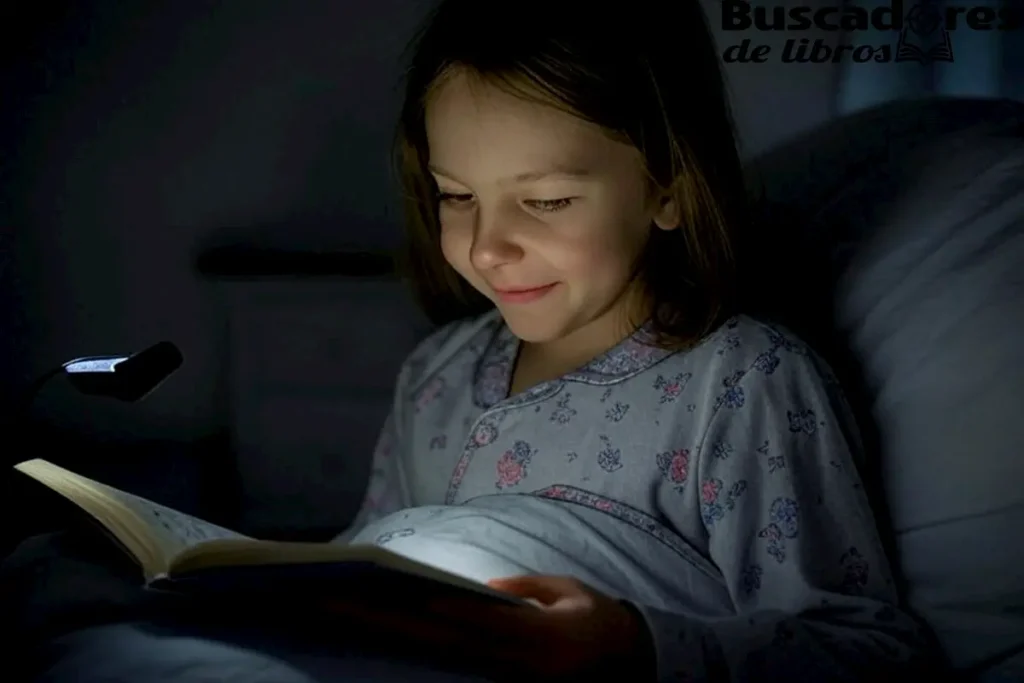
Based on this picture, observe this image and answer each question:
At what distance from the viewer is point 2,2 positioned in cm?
91

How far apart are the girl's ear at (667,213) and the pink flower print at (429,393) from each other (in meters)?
0.27

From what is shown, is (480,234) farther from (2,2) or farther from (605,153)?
(2,2)

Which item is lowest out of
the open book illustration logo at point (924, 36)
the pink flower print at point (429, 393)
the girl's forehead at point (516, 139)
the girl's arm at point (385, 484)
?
the girl's arm at point (385, 484)

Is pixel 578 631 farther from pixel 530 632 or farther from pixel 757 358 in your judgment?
pixel 757 358

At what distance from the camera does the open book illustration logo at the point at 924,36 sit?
90cm

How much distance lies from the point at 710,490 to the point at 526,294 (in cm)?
20

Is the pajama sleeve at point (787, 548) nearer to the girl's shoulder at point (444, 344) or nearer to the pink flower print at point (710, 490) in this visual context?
the pink flower print at point (710, 490)

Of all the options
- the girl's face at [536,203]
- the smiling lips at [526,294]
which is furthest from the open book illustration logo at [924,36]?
the smiling lips at [526,294]

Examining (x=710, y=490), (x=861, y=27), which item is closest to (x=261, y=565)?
(x=710, y=490)

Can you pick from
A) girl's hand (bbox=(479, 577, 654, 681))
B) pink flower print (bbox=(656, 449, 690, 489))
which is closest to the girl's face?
pink flower print (bbox=(656, 449, 690, 489))

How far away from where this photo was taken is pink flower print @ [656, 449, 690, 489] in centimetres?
79

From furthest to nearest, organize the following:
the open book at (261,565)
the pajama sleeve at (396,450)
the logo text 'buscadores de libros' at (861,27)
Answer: the pajama sleeve at (396,450) → the logo text 'buscadores de libros' at (861,27) → the open book at (261,565)

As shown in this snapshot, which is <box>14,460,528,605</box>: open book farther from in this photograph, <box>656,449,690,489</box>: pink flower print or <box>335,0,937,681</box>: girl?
<box>656,449,690,489</box>: pink flower print

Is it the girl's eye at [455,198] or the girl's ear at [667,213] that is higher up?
the girl's eye at [455,198]
